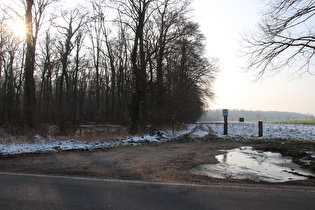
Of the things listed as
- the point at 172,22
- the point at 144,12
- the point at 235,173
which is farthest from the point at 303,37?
the point at 172,22

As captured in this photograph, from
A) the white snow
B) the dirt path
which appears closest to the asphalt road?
the dirt path

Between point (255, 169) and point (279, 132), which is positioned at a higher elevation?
point (279, 132)

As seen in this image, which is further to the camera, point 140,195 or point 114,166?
point 114,166

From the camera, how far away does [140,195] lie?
4.68 m

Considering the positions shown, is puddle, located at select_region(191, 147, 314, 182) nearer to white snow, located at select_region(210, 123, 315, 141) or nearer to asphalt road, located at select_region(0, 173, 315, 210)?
asphalt road, located at select_region(0, 173, 315, 210)

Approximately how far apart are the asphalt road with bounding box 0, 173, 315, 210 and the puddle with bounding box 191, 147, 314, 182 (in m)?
0.94

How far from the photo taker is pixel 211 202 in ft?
14.2

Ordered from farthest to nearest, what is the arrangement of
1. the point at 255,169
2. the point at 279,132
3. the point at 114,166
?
the point at 279,132, the point at 114,166, the point at 255,169

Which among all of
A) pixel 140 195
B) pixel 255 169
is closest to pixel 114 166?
pixel 140 195

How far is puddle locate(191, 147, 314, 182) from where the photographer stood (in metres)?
6.26

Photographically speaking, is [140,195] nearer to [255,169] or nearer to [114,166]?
[114,166]

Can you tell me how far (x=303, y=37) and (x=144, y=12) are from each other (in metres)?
11.8

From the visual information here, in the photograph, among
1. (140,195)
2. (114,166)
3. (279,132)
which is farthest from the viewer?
(279,132)

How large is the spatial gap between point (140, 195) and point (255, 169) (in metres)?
3.94
